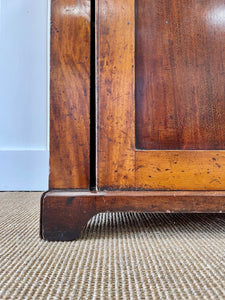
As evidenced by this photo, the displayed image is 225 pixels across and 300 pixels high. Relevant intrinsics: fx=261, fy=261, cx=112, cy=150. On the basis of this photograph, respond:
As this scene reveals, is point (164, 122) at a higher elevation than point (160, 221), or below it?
higher

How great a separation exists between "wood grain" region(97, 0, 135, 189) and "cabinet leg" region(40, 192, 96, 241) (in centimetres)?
5

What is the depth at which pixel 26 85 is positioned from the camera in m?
1.15

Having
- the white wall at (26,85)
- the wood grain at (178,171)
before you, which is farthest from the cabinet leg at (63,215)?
the white wall at (26,85)

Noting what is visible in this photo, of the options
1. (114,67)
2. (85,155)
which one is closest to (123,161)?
(85,155)

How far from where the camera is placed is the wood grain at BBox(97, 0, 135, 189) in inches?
18.1

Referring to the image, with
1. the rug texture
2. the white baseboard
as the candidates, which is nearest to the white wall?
the white baseboard

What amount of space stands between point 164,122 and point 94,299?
32 centimetres

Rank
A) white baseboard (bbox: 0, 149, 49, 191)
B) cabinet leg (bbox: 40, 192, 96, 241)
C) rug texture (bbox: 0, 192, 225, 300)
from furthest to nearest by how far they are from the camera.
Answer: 1. white baseboard (bbox: 0, 149, 49, 191)
2. cabinet leg (bbox: 40, 192, 96, 241)
3. rug texture (bbox: 0, 192, 225, 300)

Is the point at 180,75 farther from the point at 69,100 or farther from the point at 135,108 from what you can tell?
the point at 69,100

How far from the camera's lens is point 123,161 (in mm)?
461

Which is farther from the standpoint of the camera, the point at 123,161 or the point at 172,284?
the point at 123,161

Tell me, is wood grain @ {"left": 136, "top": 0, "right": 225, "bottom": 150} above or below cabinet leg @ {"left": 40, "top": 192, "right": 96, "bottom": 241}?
above

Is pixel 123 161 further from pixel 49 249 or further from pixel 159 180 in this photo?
pixel 49 249

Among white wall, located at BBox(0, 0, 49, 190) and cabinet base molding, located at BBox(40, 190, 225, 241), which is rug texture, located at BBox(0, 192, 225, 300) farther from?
white wall, located at BBox(0, 0, 49, 190)
